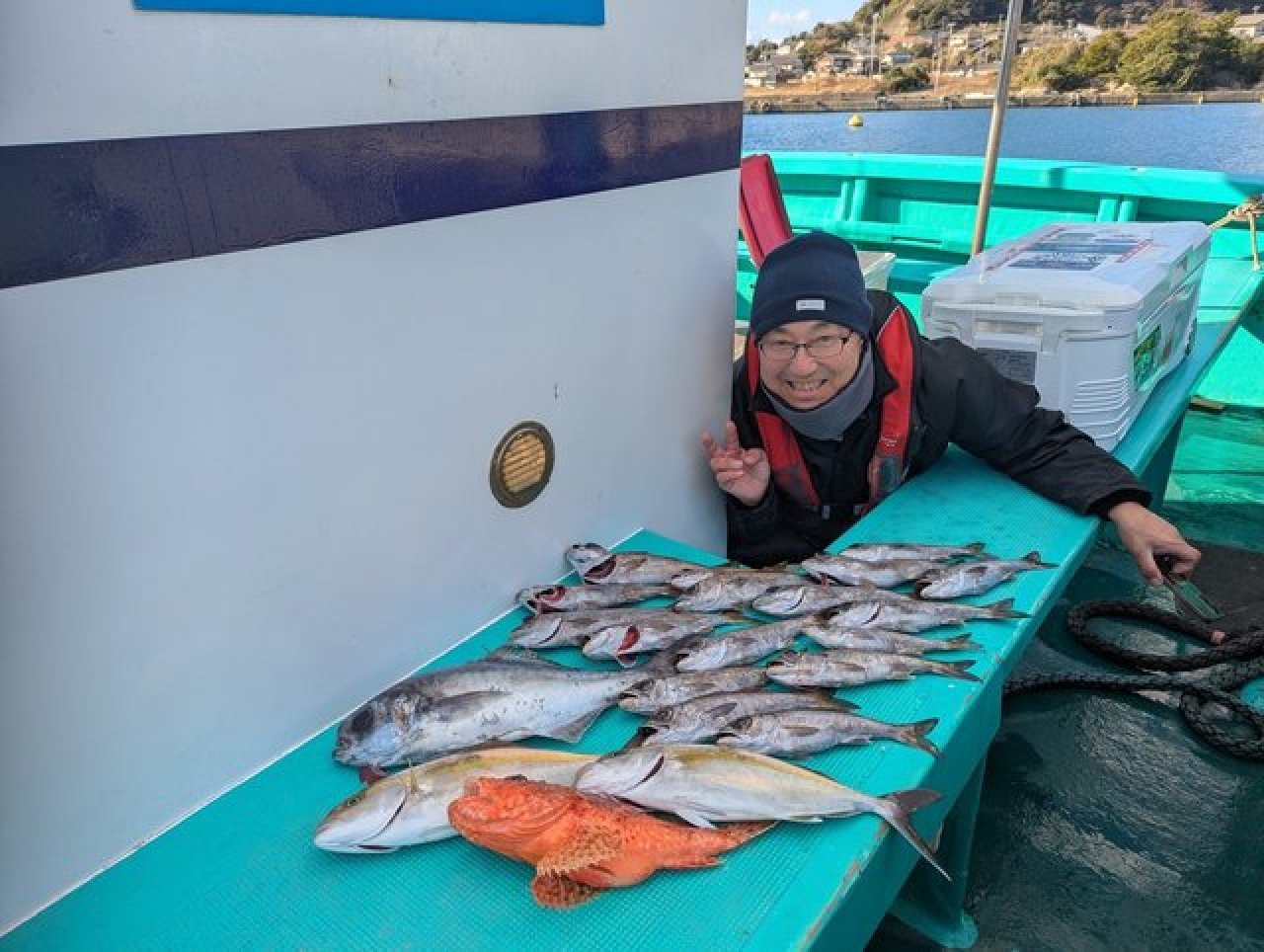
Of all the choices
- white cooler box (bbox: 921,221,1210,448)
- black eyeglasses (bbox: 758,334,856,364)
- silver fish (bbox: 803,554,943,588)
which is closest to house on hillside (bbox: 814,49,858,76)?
white cooler box (bbox: 921,221,1210,448)

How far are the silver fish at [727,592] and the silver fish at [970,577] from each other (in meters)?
0.34

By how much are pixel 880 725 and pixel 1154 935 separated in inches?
55.6

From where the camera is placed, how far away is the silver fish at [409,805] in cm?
148

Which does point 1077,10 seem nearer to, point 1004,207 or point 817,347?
point 1004,207

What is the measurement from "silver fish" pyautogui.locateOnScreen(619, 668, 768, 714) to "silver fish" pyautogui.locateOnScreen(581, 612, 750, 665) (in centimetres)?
13

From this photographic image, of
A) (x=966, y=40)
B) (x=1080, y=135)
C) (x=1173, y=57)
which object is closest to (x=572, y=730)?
(x=1080, y=135)

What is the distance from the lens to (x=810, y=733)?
5.49ft

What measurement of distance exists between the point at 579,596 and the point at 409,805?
811 millimetres

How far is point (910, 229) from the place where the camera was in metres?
7.14

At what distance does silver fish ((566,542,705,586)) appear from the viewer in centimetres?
A: 234

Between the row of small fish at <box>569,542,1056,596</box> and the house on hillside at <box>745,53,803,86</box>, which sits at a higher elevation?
the house on hillside at <box>745,53,803,86</box>

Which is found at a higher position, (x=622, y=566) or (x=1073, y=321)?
(x=1073, y=321)

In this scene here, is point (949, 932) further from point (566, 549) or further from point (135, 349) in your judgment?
point (135, 349)

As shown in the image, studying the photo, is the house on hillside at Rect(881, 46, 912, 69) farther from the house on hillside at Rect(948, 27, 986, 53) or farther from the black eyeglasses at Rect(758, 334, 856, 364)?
the black eyeglasses at Rect(758, 334, 856, 364)
